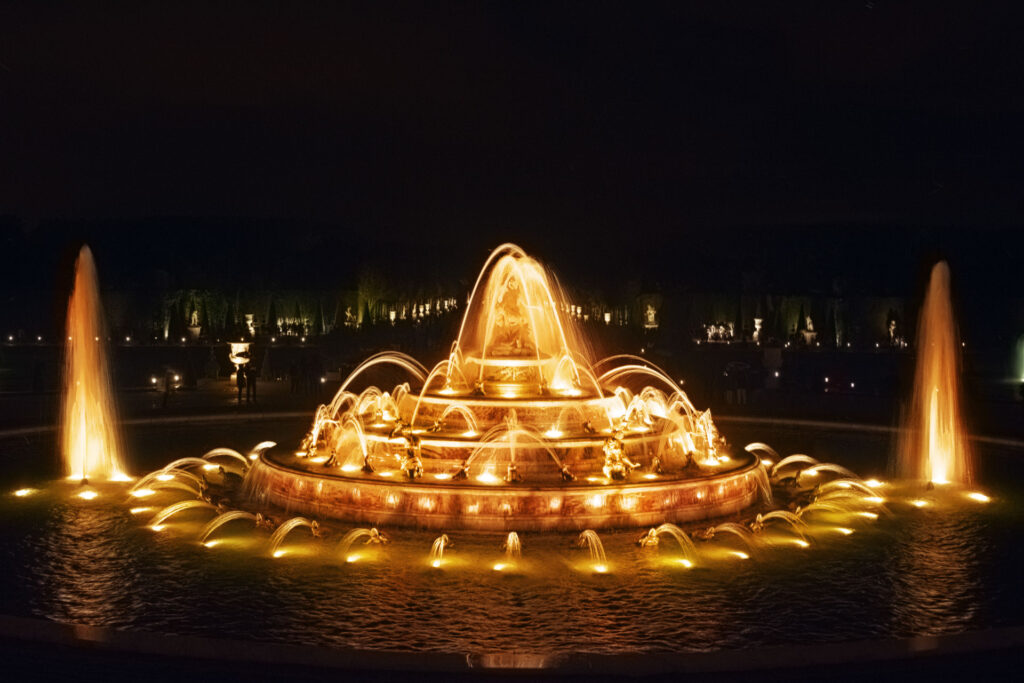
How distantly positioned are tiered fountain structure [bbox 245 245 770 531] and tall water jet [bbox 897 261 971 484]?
560 cm

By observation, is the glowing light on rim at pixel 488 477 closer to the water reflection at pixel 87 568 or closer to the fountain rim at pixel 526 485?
the fountain rim at pixel 526 485

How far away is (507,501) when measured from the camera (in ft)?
56.6

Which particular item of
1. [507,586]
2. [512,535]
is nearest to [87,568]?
[507,586]

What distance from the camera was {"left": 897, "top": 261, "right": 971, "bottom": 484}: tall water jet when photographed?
24188 mm

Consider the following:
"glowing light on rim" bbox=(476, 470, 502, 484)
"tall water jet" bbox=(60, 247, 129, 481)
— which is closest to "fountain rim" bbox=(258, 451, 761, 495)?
"glowing light on rim" bbox=(476, 470, 502, 484)

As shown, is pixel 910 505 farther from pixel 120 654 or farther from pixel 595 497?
pixel 120 654

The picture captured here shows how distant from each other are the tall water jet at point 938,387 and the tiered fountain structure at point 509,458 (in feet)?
18.4

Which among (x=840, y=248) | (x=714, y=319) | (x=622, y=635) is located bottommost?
(x=622, y=635)

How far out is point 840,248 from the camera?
168875 mm

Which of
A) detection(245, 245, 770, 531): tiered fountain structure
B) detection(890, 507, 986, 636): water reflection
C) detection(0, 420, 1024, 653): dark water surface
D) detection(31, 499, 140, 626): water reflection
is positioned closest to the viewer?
detection(0, 420, 1024, 653): dark water surface

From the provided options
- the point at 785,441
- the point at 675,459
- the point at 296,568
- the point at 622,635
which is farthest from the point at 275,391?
the point at 622,635

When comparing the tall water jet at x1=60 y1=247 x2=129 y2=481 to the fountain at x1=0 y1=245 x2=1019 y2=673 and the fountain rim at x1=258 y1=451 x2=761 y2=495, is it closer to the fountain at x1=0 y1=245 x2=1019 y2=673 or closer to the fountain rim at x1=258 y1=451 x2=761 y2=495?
the fountain at x1=0 y1=245 x2=1019 y2=673

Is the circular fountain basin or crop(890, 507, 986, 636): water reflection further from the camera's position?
the circular fountain basin

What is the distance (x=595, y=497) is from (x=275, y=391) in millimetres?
26526
